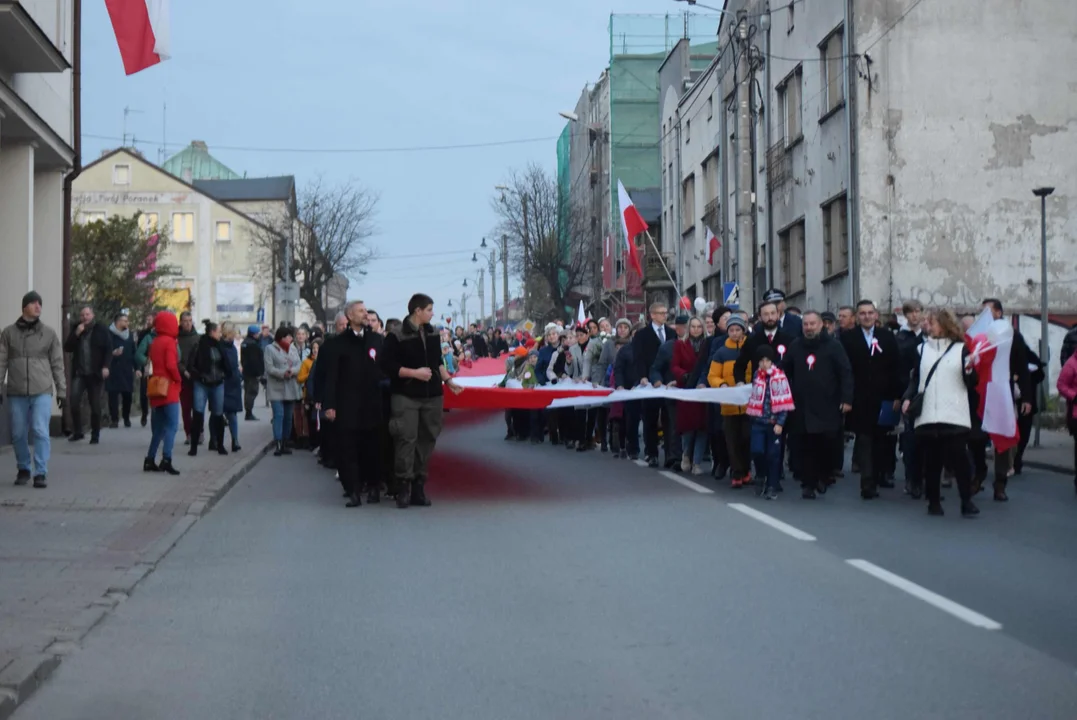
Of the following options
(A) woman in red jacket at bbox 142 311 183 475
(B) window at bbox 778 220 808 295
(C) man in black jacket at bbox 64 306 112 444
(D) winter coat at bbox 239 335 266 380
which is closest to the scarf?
(A) woman in red jacket at bbox 142 311 183 475

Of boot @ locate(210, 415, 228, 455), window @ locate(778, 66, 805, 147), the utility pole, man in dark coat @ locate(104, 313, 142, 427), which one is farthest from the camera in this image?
window @ locate(778, 66, 805, 147)

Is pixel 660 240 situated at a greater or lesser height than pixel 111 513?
greater

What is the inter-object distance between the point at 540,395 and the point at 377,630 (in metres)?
8.50

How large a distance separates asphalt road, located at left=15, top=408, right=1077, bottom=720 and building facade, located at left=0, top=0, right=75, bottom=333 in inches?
327

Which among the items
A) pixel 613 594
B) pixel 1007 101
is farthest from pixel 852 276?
pixel 613 594

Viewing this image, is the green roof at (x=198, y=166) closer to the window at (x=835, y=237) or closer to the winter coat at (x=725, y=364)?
the window at (x=835, y=237)

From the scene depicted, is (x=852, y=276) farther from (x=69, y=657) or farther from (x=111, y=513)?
(x=69, y=657)

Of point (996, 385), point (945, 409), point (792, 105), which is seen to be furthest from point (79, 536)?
point (792, 105)

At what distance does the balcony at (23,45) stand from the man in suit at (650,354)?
27.3 feet

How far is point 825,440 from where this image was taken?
47.5 feet

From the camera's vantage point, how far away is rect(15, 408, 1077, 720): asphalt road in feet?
20.4

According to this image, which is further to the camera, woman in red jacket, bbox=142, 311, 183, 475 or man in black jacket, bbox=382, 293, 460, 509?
woman in red jacket, bbox=142, 311, 183, 475

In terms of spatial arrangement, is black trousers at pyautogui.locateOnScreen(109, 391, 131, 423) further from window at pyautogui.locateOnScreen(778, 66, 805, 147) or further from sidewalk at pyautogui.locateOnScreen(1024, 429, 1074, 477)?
window at pyautogui.locateOnScreen(778, 66, 805, 147)

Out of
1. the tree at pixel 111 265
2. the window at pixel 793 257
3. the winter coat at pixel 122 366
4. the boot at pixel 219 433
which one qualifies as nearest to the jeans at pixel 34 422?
the boot at pixel 219 433
